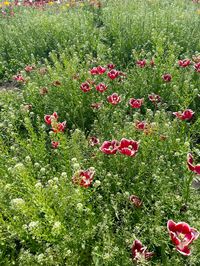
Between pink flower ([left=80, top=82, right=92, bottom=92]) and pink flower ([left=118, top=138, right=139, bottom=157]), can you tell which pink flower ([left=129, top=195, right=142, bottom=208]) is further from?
pink flower ([left=80, top=82, right=92, bottom=92])

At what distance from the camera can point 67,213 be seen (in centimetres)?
248

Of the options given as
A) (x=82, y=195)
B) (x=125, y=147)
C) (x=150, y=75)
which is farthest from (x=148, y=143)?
(x=150, y=75)

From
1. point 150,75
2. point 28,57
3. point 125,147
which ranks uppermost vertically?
point 125,147

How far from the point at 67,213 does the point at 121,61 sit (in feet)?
11.6

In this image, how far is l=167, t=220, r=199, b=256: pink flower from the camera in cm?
188

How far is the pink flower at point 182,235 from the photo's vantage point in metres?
1.88

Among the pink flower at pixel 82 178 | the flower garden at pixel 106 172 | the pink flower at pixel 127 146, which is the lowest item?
the flower garden at pixel 106 172

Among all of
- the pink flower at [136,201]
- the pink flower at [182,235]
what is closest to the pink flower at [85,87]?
the pink flower at [136,201]

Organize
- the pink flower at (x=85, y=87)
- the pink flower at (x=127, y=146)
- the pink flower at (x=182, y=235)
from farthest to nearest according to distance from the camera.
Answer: the pink flower at (x=85, y=87), the pink flower at (x=127, y=146), the pink flower at (x=182, y=235)

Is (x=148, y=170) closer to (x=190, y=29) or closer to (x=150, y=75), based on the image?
(x=150, y=75)

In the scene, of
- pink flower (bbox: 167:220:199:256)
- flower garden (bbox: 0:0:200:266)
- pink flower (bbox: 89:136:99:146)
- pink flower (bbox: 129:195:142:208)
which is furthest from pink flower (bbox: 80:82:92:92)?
pink flower (bbox: 167:220:199:256)

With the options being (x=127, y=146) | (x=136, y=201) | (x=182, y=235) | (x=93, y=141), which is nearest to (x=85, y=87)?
(x=93, y=141)

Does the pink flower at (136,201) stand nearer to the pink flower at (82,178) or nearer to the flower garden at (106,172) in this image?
the flower garden at (106,172)

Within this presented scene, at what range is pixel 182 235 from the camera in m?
1.94
